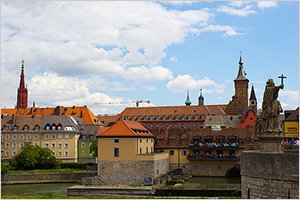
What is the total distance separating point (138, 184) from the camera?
152ft

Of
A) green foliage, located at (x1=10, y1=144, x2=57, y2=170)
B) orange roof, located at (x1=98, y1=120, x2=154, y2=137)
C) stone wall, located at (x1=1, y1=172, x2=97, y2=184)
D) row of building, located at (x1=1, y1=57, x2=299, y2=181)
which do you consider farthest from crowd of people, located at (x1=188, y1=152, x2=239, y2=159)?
green foliage, located at (x1=10, y1=144, x2=57, y2=170)

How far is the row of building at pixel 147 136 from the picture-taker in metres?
48.2

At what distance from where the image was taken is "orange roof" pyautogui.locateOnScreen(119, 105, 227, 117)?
88.6 metres

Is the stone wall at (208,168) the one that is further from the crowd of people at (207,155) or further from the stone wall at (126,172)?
the stone wall at (126,172)

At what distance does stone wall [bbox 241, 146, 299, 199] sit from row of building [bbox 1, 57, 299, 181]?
99.0 feet

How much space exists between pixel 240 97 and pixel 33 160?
5891cm

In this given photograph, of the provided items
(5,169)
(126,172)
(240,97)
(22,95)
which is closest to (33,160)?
(5,169)

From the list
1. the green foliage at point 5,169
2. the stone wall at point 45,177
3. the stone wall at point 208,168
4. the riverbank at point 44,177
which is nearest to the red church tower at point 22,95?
the green foliage at point 5,169

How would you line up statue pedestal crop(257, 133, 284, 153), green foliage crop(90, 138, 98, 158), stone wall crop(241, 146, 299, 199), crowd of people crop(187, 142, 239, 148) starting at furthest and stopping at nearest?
green foliage crop(90, 138, 98, 158) → crowd of people crop(187, 142, 239, 148) → statue pedestal crop(257, 133, 284, 153) → stone wall crop(241, 146, 299, 199)

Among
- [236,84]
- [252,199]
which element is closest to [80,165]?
[252,199]

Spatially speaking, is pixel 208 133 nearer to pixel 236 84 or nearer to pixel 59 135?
pixel 59 135

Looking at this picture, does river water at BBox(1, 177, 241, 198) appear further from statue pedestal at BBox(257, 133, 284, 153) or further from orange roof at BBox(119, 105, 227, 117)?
orange roof at BBox(119, 105, 227, 117)

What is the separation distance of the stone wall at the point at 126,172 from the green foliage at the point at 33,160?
1383 cm

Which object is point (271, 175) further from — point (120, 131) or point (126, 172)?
point (120, 131)
